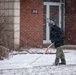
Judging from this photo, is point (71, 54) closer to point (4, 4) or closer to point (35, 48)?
point (35, 48)

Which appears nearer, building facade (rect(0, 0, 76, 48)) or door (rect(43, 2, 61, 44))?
building facade (rect(0, 0, 76, 48))

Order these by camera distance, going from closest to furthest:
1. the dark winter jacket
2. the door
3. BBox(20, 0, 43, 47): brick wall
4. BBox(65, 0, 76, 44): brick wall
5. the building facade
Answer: the dark winter jacket, the building facade, BBox(20, 0, 43, 47): brick wall, the door, BBox(65, 0, 76, 44): brick wall

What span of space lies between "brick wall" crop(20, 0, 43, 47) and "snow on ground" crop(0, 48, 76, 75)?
11.0 ft

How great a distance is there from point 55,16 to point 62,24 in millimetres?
722

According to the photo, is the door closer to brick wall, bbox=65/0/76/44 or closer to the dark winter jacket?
brick wall, bbox=65/0/76/44

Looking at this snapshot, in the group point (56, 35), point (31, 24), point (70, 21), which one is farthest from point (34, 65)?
point (70, 21)

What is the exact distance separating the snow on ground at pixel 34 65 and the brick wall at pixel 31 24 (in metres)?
3.35

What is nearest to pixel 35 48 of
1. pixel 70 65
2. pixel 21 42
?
pixel 21 42

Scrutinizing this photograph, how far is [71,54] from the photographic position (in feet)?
56.4

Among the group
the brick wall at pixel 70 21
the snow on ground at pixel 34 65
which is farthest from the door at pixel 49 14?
the snow on ground at pixel 34 65

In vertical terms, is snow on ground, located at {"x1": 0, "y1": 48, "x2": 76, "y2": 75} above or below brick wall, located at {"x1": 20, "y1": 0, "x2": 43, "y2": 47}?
below

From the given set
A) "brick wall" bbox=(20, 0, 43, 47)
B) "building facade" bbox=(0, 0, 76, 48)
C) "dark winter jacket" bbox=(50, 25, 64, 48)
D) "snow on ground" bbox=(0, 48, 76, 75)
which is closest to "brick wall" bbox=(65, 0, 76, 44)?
"building facade" bbox=(0, 0, 76, 48)

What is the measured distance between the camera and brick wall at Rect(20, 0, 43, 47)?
65.7ft

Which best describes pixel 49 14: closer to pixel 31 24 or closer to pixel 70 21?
pixel 70 21
